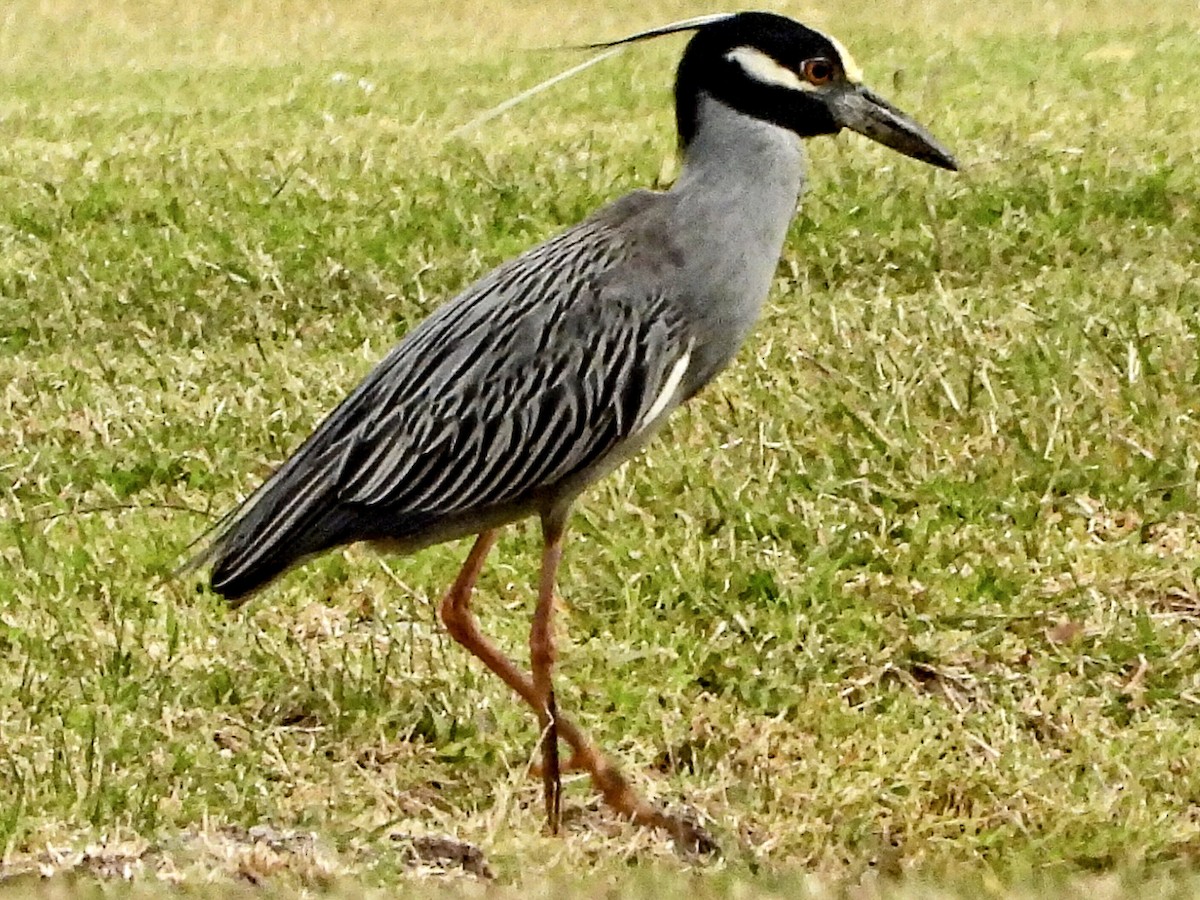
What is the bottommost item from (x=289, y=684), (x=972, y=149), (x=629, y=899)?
(x=289, y=684)

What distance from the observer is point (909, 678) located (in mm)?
4453

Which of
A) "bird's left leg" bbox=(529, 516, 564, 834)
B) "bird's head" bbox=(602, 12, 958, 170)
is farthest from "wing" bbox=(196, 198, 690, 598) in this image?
"bird's head" bbox=(602, 12, 958, 170)

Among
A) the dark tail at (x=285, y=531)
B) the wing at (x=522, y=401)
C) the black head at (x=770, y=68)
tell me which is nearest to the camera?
the dark tail at (x=285, y=531)

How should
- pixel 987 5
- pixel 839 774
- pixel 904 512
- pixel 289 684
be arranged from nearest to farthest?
pixel 839 774
pixel 289 684
pixel 904 512
pixel 987 5

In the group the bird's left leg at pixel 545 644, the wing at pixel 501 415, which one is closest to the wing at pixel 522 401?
the wing at pixel 501 415

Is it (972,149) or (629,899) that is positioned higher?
(972,149)

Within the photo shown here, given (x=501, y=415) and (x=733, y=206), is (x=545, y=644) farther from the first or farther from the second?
(x=733, y=206)

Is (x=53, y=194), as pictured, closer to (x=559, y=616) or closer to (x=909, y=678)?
(x=559, y=616)

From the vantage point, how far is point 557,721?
13.0 feet

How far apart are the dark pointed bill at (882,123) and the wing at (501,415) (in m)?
0.54

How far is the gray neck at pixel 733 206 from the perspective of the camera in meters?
4.09

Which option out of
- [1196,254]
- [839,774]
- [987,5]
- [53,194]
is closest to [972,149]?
[1196,254]

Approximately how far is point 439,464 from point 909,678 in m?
1.20

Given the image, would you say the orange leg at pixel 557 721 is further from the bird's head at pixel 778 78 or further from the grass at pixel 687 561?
the bird's head at pixel 778 78
